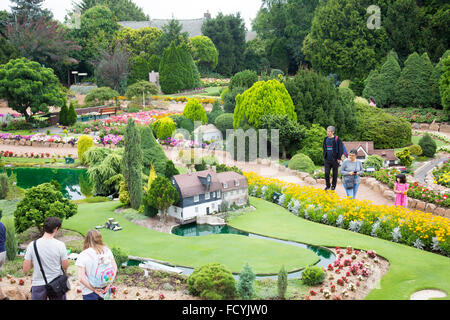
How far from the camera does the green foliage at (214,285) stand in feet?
27.8

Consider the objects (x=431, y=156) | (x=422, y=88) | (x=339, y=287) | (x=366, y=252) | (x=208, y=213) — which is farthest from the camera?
(x=422, y=88)

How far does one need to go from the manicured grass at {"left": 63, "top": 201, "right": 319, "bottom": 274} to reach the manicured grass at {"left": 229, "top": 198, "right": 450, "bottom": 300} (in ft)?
3.40

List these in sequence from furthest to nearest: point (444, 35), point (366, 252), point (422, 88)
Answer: point (444, 35)
point (422, 88)
point (366, 252)

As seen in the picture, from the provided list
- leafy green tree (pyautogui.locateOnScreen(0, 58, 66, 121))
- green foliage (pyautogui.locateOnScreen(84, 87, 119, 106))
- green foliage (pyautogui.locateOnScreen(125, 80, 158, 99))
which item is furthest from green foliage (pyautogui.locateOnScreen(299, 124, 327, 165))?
green foliage (pyautogui.locateOnScreen(84, 87, 119, 106))

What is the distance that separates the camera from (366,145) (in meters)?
21.0

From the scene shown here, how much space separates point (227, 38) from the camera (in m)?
63.3

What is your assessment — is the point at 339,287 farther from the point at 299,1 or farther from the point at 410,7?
the point at 299,1

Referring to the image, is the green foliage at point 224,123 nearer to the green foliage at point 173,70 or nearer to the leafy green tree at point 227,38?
the green foliage at point 173,70

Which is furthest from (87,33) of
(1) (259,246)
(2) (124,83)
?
(1) (259,246)

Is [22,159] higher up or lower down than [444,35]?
lower down

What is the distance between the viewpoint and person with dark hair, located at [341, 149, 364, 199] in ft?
44.9

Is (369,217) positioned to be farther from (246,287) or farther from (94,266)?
(94,266)

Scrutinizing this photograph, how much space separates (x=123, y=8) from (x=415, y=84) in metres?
64.0

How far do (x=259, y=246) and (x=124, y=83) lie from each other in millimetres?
38326
